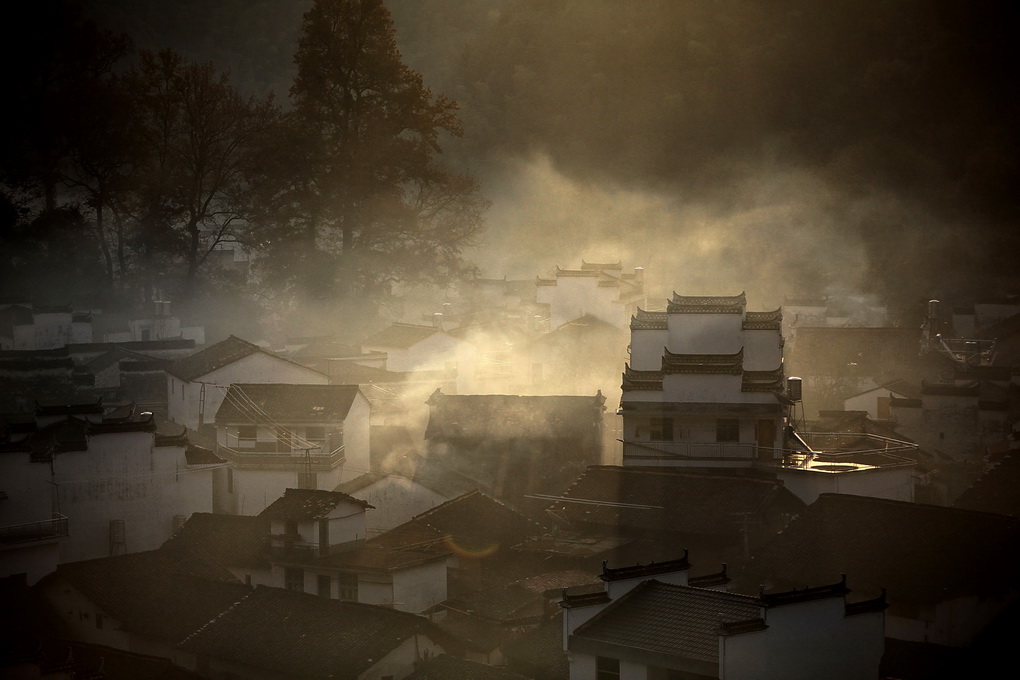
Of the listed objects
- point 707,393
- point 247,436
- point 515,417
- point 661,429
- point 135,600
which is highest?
point 707,393

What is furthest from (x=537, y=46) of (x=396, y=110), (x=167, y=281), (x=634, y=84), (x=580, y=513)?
(x=580, y=513)

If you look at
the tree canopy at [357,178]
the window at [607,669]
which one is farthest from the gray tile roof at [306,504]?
the tree canopy at [357,178]

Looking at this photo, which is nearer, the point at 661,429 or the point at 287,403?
the point at 661,429

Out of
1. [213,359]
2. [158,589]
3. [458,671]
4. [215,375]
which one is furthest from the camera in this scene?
[213,359]

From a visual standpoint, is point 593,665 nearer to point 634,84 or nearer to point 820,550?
point 820,550

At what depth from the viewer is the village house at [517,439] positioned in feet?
73.8

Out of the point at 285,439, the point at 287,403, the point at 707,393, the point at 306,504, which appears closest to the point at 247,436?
the point at 285,439

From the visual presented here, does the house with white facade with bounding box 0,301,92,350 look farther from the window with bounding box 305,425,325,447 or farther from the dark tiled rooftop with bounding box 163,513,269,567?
the dark tiled rooftop with bounding box 163,513,269,567

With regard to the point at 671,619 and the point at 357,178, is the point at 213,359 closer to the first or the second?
the point at 357,178

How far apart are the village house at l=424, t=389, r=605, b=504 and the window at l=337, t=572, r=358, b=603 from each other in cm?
587

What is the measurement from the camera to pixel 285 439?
21219 mm

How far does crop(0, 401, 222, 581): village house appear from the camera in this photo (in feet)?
57.8

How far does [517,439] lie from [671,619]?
12.1 meters

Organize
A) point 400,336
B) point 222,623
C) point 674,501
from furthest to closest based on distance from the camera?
point 400,336 < point 674,501 < point 222,623
